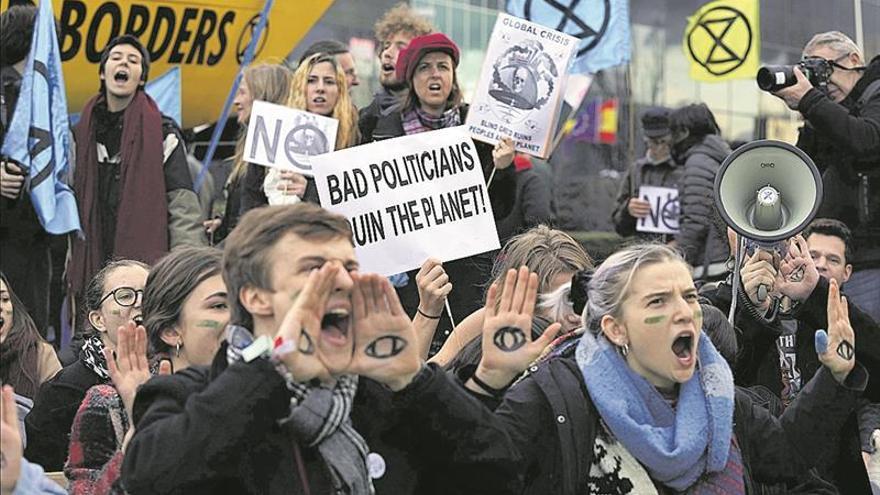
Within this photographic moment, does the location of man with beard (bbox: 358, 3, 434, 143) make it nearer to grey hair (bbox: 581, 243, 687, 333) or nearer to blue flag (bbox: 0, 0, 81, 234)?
blue flag (bbox: 0, 0, 81, 234)

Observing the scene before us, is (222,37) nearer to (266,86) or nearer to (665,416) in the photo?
(266,86)

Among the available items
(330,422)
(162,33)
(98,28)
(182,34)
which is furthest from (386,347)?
(182,34)

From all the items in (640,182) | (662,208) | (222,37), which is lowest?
(662,208)

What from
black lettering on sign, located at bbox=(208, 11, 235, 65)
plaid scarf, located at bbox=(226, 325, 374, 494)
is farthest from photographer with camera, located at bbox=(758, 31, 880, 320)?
black lettering on sign, located at bbox=(208, 11, 235, 65)

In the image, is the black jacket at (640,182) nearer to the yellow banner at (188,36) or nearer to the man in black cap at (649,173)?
the man in black cap at (649,173)

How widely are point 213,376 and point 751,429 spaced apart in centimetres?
151

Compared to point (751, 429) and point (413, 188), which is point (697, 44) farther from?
point (751, 429)

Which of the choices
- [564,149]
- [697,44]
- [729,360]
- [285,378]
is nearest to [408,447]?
[285,378]

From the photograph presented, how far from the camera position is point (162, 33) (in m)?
9.67

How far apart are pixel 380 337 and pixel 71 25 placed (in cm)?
610

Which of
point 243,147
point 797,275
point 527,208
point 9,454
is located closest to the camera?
point 9,454

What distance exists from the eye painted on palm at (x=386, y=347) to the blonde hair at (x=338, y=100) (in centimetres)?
362

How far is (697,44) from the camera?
10.9 metres

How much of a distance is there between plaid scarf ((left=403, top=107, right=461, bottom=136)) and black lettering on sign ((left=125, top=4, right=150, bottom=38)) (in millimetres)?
2998
